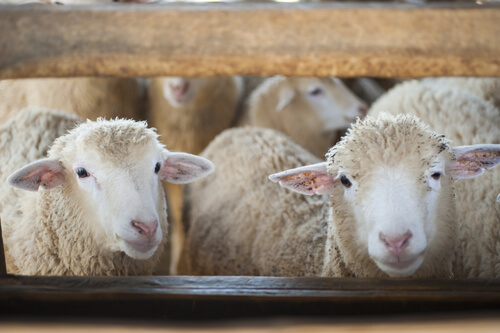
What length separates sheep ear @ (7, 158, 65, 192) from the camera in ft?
7.22

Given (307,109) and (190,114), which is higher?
(307,109)

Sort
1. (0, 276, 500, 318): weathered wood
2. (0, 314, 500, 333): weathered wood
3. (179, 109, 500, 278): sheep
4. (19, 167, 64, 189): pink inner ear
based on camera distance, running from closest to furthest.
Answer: (0, 314, 500, 333): weathered wood
(0, 276, 500, 318): weathered wood
(179, 109, 500, 278): sheep
(19, 167, 64, 189): pink inner ear

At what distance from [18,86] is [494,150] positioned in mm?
3627

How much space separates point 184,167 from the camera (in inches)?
100

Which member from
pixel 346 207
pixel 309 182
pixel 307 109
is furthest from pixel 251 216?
pixel 307 109

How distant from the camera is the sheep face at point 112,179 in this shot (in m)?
2.09

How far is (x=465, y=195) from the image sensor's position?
292 centimetres

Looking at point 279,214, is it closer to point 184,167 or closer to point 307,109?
point 184,167

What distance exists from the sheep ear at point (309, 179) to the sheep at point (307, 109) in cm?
231

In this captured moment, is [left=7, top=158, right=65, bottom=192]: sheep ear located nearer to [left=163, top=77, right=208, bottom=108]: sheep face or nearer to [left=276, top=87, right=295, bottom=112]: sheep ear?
[left=163, top=77, right=208, bottom=108]: sheep face

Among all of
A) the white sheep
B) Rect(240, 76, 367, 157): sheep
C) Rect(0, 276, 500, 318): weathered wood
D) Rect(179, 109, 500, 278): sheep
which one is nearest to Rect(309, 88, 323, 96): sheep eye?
Rect(240, 76, 367, 157): sheep

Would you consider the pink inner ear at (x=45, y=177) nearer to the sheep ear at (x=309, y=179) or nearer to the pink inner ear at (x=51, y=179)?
the pink inner ear at (x=51, y=179)

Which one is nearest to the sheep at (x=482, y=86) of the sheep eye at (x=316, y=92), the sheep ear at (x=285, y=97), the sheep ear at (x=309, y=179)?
the sheep eye at (x=316, y=92)

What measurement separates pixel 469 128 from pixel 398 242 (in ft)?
5.65
